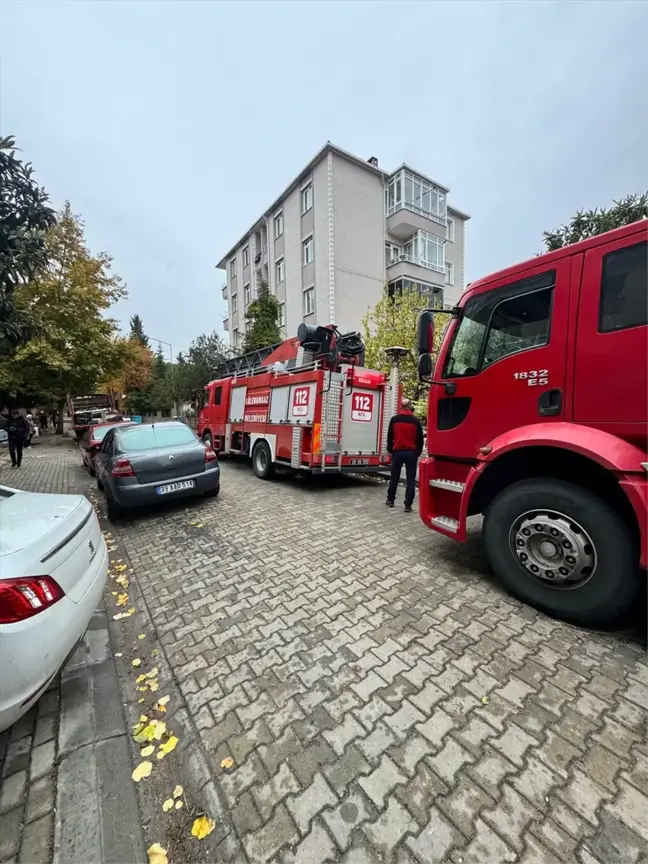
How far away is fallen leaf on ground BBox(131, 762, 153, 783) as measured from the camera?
1668mm

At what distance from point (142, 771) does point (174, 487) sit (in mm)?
4095

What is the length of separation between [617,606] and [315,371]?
5103 mm

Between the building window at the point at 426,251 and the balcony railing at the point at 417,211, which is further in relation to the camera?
the building window at the point at 426,251

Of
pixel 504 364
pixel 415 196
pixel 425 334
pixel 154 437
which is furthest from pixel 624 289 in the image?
pixel 415 196

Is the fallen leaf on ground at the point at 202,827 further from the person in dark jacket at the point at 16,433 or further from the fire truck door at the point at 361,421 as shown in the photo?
the person in dark jacket at the point at 16,433

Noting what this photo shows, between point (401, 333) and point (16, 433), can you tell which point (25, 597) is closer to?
point (16, 433)

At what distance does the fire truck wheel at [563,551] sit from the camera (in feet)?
8.13

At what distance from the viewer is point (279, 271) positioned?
2380 cm

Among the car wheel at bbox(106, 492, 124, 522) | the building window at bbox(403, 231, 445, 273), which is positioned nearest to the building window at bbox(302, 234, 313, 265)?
the building window at bbox(403, 231, 445, 273)

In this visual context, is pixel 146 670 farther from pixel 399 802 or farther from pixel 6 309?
pixel 6 309

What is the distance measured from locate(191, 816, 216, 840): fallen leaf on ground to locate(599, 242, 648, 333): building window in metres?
3.60

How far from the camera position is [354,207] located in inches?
778

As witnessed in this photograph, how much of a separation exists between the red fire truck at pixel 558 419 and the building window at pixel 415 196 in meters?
21.1

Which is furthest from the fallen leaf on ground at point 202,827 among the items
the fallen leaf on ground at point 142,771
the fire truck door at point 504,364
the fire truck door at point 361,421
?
the fire truck door at point 361,421
